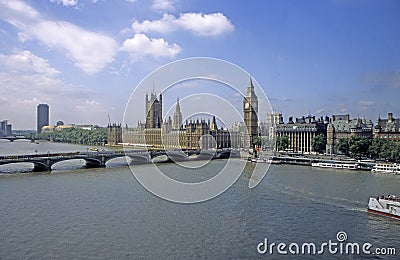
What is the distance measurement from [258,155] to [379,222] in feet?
116

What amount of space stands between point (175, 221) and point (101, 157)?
951 inches

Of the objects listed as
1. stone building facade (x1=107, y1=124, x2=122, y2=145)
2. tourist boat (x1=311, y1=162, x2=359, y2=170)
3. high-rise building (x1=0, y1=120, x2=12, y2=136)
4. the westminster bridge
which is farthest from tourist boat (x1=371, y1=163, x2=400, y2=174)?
high-rise building (x1=0, y1=120, x2=12, y2=136)

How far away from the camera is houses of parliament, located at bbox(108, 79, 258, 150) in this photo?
65062 mm

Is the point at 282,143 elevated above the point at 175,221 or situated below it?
above

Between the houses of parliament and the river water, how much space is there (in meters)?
36.2

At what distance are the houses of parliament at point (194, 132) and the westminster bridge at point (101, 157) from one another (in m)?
10.2

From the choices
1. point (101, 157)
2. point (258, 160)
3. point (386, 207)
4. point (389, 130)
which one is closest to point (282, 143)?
point (258, 160)

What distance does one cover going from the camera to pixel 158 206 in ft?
65.8

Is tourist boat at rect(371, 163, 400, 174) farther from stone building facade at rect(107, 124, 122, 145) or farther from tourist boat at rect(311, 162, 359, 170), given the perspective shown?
stone building facade at rect(107, 124, 122, 145)

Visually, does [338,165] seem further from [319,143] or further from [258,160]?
[319,143]

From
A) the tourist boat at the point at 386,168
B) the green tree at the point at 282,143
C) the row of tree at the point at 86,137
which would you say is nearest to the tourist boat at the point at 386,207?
the tourist boat at the point at 386,168

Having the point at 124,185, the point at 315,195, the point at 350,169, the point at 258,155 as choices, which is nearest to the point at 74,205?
the point at 124,185

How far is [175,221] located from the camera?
17.1 m

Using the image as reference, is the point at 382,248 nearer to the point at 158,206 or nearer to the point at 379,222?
the point at 379,222
